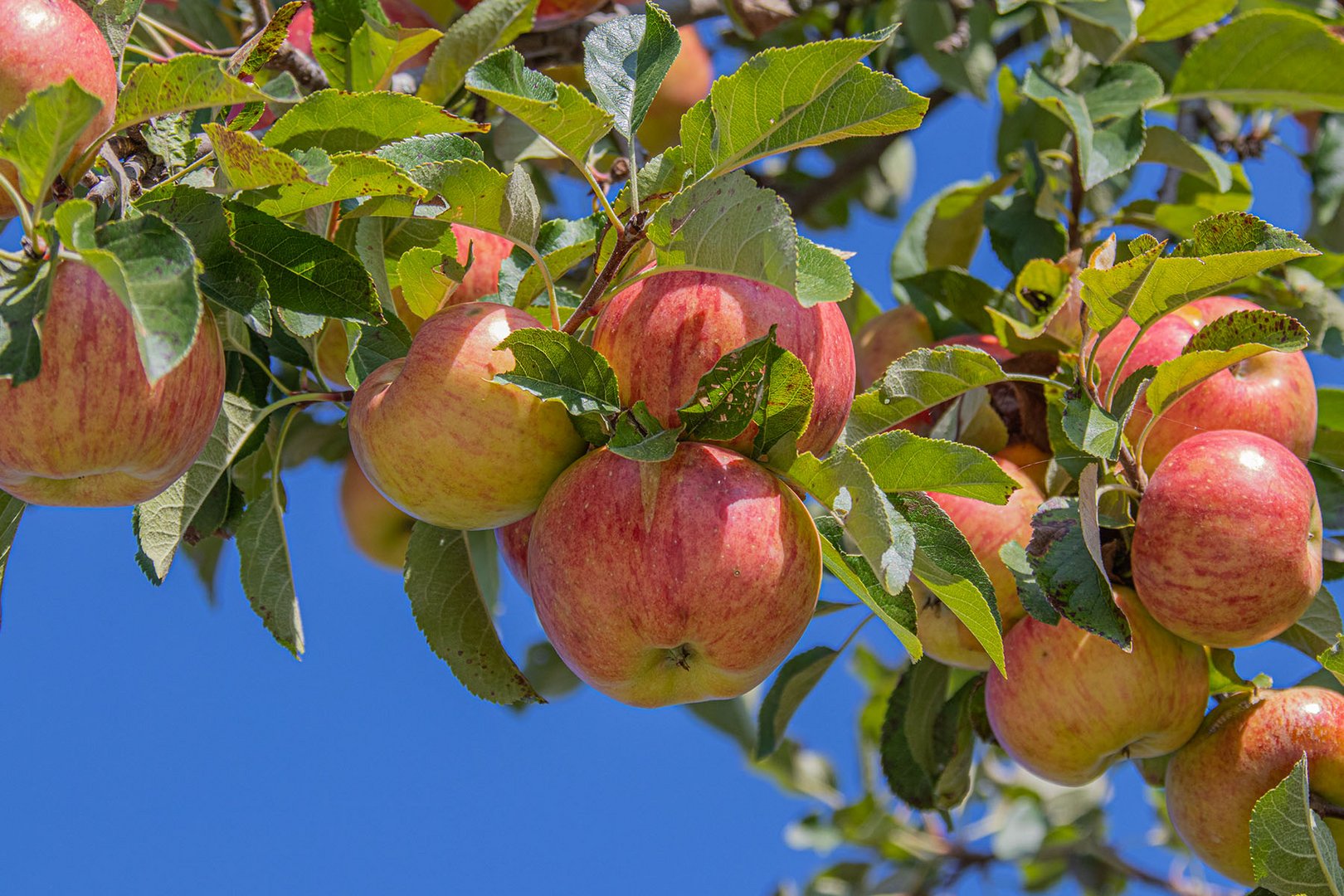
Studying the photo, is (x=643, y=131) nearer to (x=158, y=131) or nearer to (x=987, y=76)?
(x=987, y=76)

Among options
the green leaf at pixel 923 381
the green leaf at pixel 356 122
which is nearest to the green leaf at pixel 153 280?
the green leaf at pixel 356 122

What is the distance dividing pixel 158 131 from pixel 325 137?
206mm

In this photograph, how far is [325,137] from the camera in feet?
4.70

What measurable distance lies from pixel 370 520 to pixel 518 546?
1.28 meters

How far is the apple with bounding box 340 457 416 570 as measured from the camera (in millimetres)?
2762

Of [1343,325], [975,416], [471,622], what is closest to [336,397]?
[471,622]

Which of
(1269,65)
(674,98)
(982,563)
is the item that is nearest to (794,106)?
(982,563)

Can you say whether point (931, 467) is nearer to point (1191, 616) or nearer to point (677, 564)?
point (677, 564)

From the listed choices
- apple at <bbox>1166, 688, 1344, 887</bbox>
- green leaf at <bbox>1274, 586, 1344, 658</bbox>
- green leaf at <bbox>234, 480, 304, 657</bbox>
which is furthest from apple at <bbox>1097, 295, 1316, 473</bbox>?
green leaf at <bbox>234, 480, 304, 657</bbox>

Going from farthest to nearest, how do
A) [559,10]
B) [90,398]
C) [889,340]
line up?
[559,10] < [889,340] < [90,398]

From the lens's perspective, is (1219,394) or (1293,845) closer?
(1293,845)

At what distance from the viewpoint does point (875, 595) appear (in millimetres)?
1371

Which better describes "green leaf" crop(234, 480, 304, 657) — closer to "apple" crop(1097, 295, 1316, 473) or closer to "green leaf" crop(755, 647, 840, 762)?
"green leaf" crop(755, 647, 840, 762)

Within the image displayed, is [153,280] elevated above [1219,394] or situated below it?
above
